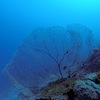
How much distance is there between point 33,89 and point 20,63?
0.75 m

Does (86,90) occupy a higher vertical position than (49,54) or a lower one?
lower

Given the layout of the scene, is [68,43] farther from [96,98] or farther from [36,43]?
[96,98]

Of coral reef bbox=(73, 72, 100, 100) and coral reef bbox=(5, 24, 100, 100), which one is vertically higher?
coral reef bbox=(5, 24, 100, 100)

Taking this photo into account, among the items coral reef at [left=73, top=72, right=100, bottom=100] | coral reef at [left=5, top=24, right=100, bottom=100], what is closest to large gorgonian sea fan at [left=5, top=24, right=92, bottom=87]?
coral reef at [left=5, top=24, right=100, bottom=100]

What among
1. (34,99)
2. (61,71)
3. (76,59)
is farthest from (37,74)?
(34,99)

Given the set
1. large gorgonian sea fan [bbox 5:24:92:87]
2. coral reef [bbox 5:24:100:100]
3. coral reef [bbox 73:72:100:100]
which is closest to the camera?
coral reef [bbox 73:72:100:100]

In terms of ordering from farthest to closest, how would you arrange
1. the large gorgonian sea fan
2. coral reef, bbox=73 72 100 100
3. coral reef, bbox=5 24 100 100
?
the large gorgonian sea fan
coral reef, bbox=5 24 100 100
coral reef, bbox=73 72 100 100

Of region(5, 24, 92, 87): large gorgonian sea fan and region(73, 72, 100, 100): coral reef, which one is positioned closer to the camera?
region(73, 72, 100, 100): coral reef

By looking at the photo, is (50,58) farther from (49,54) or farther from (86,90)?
(86,90)

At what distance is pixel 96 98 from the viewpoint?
6.91 feet

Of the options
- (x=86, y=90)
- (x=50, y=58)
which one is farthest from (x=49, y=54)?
(x=86, y=90)

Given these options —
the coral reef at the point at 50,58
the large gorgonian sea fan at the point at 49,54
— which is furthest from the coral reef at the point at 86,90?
the large gorgonian sea fan at the point at 49,54

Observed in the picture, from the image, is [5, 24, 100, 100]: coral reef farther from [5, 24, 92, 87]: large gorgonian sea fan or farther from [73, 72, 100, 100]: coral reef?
[73, 72, 100, 100]: coral reef

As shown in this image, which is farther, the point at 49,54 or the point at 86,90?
the point at 49,54
